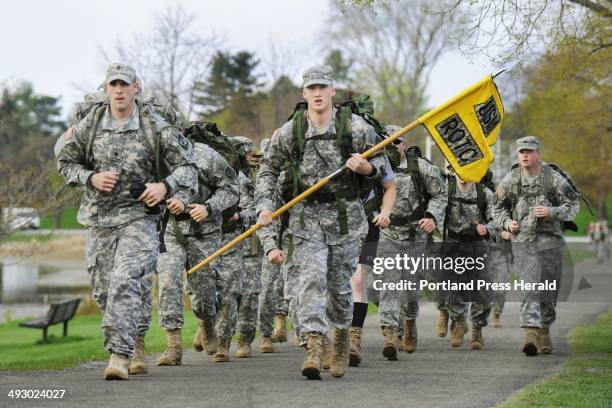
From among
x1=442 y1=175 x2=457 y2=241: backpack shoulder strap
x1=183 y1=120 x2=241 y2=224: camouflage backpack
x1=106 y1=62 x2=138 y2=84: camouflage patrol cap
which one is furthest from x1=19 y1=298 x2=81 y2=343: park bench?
x1=106 y1=62 x2=138 y2=84: camouflage patrol cap

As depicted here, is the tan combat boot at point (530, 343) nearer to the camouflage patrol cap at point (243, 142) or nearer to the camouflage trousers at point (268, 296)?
the camouflage trousers at point (268, 296)

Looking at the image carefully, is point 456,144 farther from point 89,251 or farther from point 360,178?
point 89,251

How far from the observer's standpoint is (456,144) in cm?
1180

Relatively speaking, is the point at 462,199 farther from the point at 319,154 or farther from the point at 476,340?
the point at 319,154

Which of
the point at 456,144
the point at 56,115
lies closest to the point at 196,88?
the point at 456,144

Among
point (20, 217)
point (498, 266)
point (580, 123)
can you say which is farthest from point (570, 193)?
point (580, 123)

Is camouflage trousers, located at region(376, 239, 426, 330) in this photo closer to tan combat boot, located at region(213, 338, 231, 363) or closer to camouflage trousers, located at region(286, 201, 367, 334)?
tan combat boot, located at region(213, 338, 231, 363)

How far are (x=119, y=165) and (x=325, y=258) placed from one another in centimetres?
182

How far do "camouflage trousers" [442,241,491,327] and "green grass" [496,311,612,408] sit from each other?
1102 millimetres

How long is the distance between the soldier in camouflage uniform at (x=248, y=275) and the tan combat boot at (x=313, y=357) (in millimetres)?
3209

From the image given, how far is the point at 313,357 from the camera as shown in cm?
1070

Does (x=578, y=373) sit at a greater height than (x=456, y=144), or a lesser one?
lesser

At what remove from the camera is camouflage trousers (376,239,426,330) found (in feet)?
45.4

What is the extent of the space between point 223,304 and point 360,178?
2959 mm
